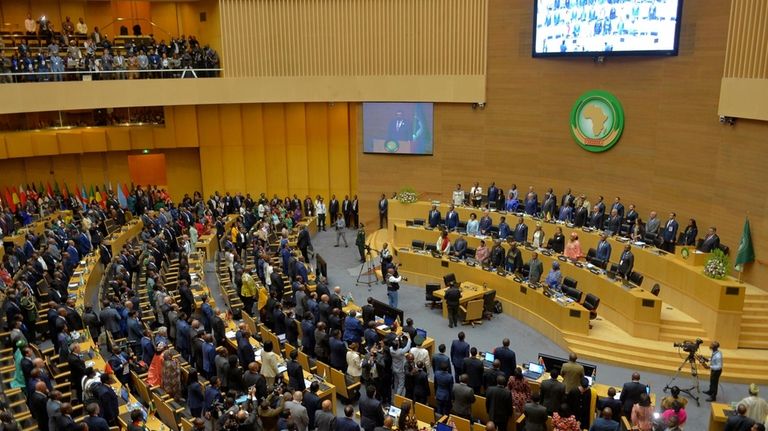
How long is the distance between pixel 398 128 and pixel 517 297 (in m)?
9.85

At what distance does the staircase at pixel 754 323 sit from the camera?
1387cm

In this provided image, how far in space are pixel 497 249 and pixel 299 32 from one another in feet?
39.3

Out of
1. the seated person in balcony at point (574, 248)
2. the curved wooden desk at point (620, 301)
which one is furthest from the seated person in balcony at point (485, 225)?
the seated person in balcony at point (574, 248)

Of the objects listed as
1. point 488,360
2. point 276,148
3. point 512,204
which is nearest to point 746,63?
point 512,204

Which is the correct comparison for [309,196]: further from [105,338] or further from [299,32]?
[105,338]

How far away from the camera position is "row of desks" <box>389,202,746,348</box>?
13.8 metres

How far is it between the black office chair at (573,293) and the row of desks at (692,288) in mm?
2340

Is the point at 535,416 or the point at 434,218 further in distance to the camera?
the point at 434,218

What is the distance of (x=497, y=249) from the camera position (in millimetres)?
17391

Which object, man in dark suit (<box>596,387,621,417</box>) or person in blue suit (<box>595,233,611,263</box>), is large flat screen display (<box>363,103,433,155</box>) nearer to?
person in blue suit (<box>595,233,611,263</box>)

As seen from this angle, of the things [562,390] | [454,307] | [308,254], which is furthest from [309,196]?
[562,390]

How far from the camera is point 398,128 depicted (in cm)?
2412

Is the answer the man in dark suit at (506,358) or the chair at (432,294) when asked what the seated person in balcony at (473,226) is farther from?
the man in dark suit at (506,358)

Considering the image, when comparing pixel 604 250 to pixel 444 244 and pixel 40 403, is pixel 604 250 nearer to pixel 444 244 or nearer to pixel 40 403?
pixel 444 244
